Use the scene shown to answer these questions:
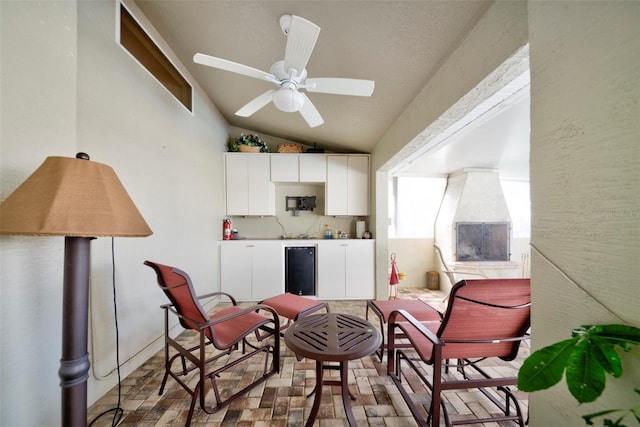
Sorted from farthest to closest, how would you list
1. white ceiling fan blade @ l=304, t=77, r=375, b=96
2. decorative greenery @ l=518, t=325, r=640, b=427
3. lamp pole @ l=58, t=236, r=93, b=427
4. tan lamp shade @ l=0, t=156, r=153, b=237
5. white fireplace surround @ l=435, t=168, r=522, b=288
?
1. white fireplace surround @ l=435, t=168, r=522, b=288
2. white ceiling fan blade @ l=304, t=77, r=375, b=96
3. lamp pole @ l=58, t=236, r=93, b=427
4. tan lamp shade @ l=0, t=156, r=153, b=237
5. decorative greenery @ l=518, t=325, r=640, b=427

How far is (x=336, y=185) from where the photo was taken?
375 cm

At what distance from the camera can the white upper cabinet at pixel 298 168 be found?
369cm

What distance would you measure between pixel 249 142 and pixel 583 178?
379cm

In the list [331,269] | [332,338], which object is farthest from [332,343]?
[331,269]

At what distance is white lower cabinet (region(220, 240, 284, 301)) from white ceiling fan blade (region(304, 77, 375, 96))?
8.08ft

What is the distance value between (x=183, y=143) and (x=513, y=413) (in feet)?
12.0

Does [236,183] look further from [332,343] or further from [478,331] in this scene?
[478,331]

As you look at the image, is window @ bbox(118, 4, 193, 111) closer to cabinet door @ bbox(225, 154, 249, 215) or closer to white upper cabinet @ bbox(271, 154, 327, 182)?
cabinet door @ bbox(225, 154, 249, 215)

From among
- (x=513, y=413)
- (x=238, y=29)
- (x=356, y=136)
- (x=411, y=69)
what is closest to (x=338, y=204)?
(x=356, y=136)

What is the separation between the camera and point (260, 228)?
13.3 ft

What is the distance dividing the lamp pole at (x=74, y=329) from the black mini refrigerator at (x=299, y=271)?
262cm

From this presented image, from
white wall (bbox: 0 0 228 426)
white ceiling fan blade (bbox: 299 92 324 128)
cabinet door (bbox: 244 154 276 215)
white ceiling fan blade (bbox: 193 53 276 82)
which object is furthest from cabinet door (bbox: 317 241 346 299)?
white ceiling fan blade (bbox: 193 53 276 82)

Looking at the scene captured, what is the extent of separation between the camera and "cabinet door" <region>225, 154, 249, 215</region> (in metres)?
3.66

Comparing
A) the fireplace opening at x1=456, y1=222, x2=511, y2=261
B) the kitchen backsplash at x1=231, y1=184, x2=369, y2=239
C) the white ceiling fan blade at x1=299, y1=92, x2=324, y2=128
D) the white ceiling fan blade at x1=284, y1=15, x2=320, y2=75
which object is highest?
the white ceiling fan blade at x1=284, y1=15, x2=320, y2=75
